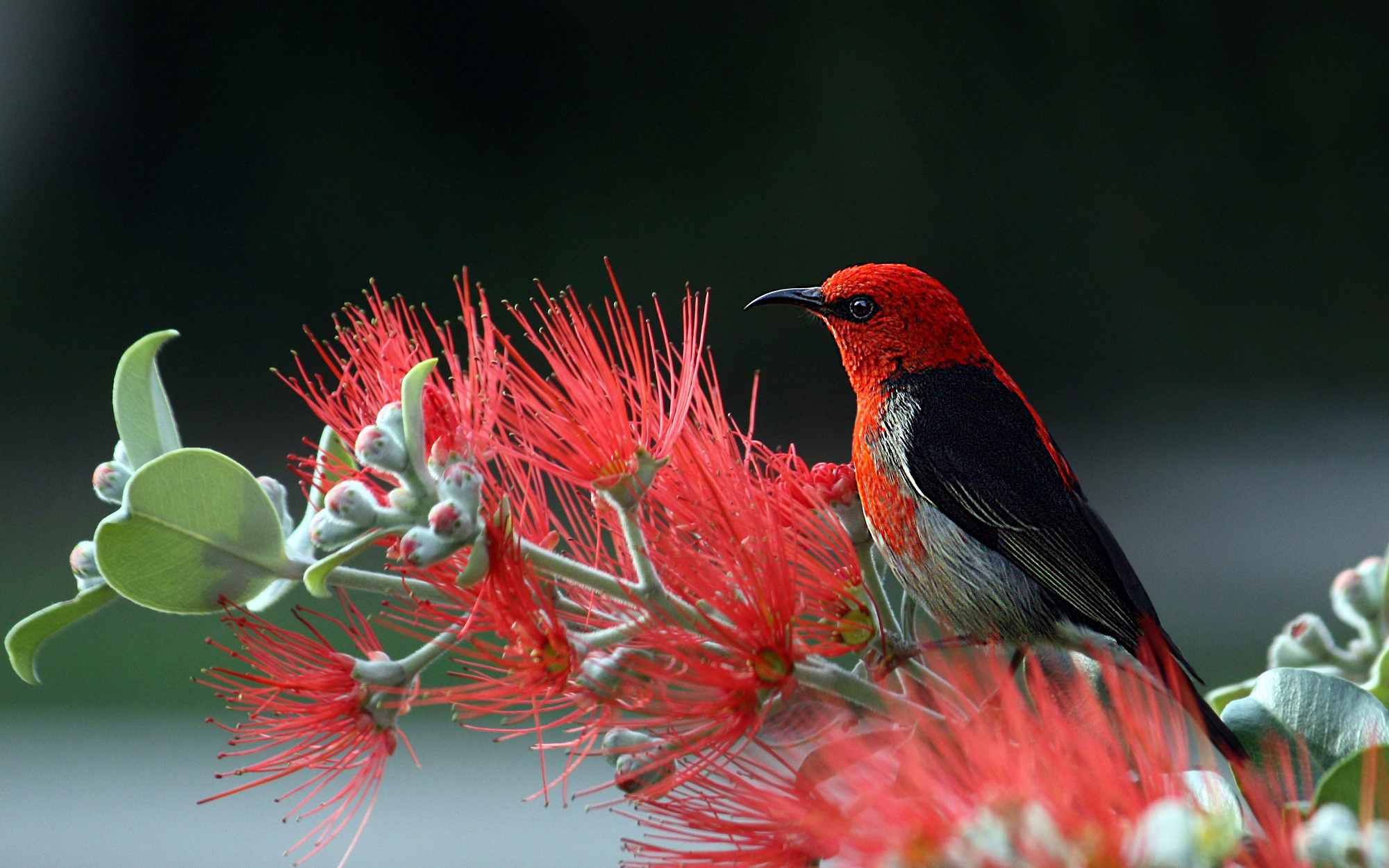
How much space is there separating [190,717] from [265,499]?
1.79 metres

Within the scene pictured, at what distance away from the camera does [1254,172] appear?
2039 mm

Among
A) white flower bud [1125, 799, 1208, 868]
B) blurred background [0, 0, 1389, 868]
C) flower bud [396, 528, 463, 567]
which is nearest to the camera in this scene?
white flower bud [1125, 799, 1208, 868]

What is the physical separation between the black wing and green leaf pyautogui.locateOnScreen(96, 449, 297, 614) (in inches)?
8.5

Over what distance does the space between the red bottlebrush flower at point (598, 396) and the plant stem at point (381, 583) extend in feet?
0.16

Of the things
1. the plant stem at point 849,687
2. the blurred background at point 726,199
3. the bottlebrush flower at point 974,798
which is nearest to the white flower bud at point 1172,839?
the bottlebrush flower at point 974,798

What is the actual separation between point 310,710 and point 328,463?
0.25 ft

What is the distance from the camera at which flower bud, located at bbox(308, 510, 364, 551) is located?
27cm

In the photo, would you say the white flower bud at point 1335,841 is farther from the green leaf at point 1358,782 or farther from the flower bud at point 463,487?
the flower bud at point 463,487

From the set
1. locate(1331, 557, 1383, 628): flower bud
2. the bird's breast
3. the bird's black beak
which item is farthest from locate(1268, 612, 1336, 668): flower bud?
the bird's black beak

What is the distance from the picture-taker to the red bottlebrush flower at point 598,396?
0.32m

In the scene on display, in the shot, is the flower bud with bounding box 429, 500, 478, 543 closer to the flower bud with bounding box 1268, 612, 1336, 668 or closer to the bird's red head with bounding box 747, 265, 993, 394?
the bird's red head with bounding box 747, 265, 993, 394

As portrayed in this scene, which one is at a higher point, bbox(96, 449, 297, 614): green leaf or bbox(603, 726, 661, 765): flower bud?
bbox(96, 449, 297, 614): green leaf

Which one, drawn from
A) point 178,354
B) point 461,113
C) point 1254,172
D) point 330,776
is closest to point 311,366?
point 178,354

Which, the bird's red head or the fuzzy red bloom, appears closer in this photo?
the fuzzy red bloom
